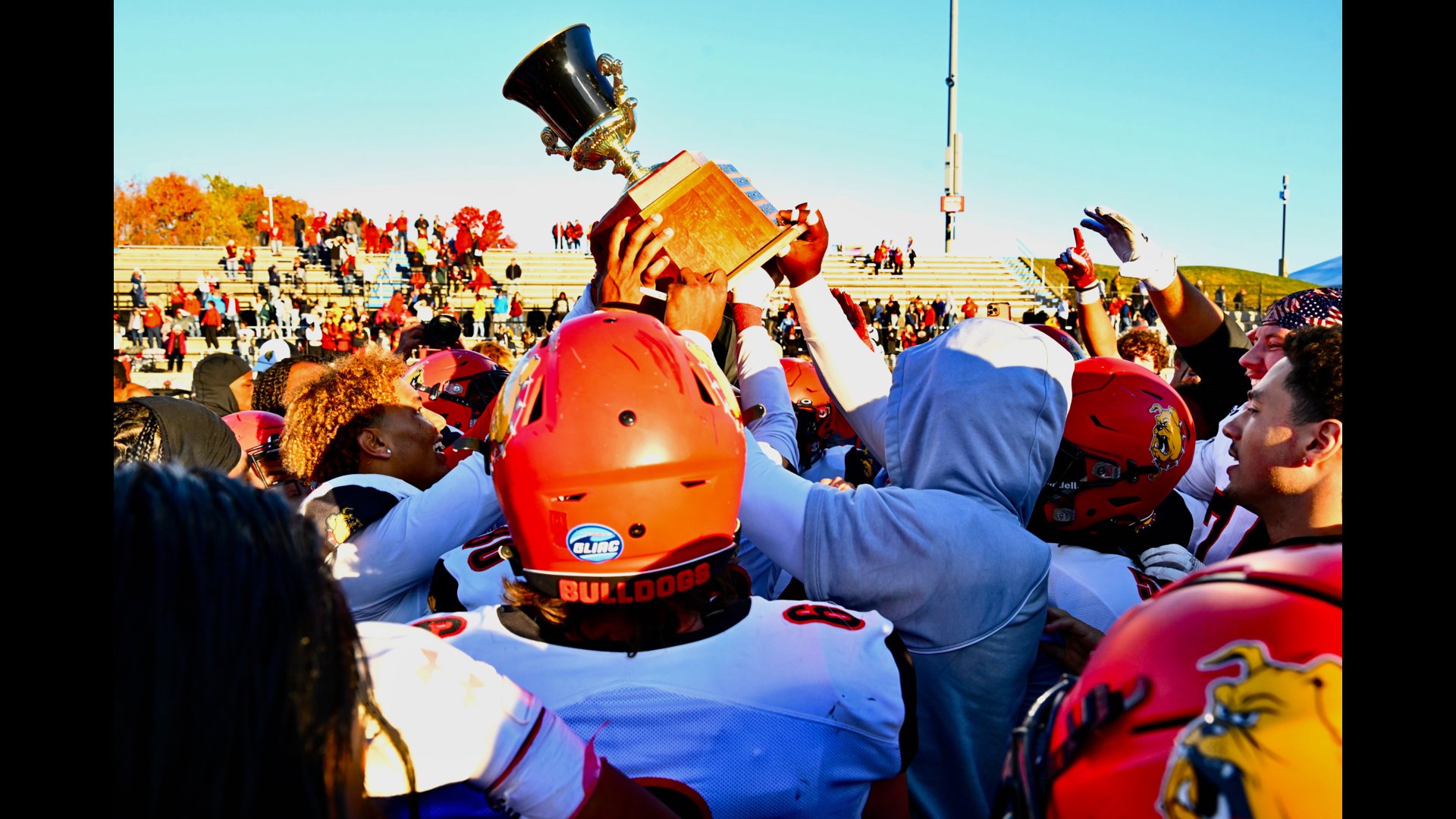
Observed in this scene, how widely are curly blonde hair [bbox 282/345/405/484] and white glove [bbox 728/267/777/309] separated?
1.32 meters

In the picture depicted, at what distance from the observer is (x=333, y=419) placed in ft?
10.5

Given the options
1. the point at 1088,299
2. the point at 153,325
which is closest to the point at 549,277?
the point at 153,325

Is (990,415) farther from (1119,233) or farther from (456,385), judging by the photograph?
(456,385)

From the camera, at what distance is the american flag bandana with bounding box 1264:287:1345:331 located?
355 cm

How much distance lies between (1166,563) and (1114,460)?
13.3 inches

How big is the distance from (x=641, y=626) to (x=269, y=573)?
2.88ft

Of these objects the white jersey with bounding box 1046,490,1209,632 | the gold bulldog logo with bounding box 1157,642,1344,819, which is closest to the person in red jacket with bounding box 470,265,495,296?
the white jersey with bounding box 1046,490,1209,632

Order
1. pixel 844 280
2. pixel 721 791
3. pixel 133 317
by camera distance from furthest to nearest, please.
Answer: pixel 844 280 → pixel 133 317 → pixel 721 791

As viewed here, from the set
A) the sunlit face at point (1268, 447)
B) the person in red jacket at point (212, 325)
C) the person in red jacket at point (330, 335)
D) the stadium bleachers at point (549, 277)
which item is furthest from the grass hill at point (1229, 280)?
the sunlit face at point (1268, 447)

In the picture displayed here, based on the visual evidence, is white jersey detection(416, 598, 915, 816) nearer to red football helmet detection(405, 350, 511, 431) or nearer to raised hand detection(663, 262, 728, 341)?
raised hand detection(663, 262, 728, 341)

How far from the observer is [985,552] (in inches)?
81.8
